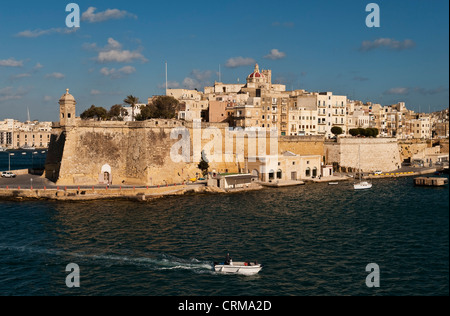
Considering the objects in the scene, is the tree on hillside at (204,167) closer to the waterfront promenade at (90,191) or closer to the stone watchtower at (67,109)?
the waterfront promenade at (90,191)

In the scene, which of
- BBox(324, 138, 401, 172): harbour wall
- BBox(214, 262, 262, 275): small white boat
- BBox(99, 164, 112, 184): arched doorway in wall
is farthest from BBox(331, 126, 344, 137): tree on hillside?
BBox(214, 262, 262, 275): small white boat

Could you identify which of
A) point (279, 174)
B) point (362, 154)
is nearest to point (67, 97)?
point (279, 174)

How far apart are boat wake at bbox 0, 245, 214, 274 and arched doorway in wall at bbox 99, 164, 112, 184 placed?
804 inches

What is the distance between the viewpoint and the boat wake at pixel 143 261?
2171 cm

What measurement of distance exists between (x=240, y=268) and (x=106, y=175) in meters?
28.0

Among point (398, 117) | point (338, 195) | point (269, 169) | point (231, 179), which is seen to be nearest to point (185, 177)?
point (231, 179)

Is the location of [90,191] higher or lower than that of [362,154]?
lower

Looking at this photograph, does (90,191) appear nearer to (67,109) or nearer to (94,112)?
(67,109)

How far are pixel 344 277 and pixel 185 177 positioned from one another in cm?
2948

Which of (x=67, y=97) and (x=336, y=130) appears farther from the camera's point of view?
(x=336, y=130)

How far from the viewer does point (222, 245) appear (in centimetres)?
2536

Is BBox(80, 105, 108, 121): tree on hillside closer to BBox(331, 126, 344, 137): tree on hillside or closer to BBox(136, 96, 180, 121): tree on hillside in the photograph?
BBox(136, 96, 180, 121): tree on hillside

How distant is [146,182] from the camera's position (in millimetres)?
43438

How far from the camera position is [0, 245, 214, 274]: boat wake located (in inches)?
855
